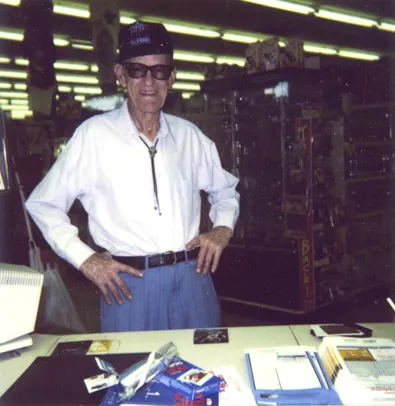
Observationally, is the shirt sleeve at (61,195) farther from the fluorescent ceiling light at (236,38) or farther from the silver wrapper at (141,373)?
the fluorescent ceiling light at (236,38)

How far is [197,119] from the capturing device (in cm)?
485

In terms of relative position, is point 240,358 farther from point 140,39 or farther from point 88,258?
point 140,39

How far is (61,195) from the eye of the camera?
190 cm

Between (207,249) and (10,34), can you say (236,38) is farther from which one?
(207,249)

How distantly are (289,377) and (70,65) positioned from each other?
910 centimetres

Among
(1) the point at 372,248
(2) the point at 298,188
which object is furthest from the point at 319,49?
(2) the point at 298,188

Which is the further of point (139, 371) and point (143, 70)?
point (143, 70)

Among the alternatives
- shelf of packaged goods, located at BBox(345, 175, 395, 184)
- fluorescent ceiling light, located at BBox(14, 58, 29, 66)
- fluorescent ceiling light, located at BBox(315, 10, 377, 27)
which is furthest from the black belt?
fluorescent ceiling light, located at BBox(14, 58, 29, 66)

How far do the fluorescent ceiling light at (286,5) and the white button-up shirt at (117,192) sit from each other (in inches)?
178

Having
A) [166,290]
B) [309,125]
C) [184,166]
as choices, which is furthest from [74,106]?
[166,290]

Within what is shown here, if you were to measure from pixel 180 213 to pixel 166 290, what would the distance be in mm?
328

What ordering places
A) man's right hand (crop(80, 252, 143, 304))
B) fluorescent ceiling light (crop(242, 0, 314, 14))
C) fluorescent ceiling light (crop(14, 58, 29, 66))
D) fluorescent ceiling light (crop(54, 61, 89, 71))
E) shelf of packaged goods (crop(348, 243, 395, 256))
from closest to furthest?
1. man's right hand (crop(80, 252, 143, 304))
2. shelf of packaged goods (crop(348, 243, 395, 256))
3. fluorescent ceiling light (crop(242, 0, 314, 14))
4. fluorescent ceiling light (crop(14, 58, 29, 66))
5. fluorescent ceiling light (crop(54, 61, 89, 71))

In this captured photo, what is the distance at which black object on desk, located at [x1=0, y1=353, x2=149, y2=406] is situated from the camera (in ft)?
3.71

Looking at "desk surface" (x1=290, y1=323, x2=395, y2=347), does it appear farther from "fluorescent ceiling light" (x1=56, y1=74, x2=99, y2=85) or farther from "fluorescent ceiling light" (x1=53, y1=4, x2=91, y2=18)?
"fluorescent ceiling light" (x1=56, y1=74, x2=99, y2=85)
